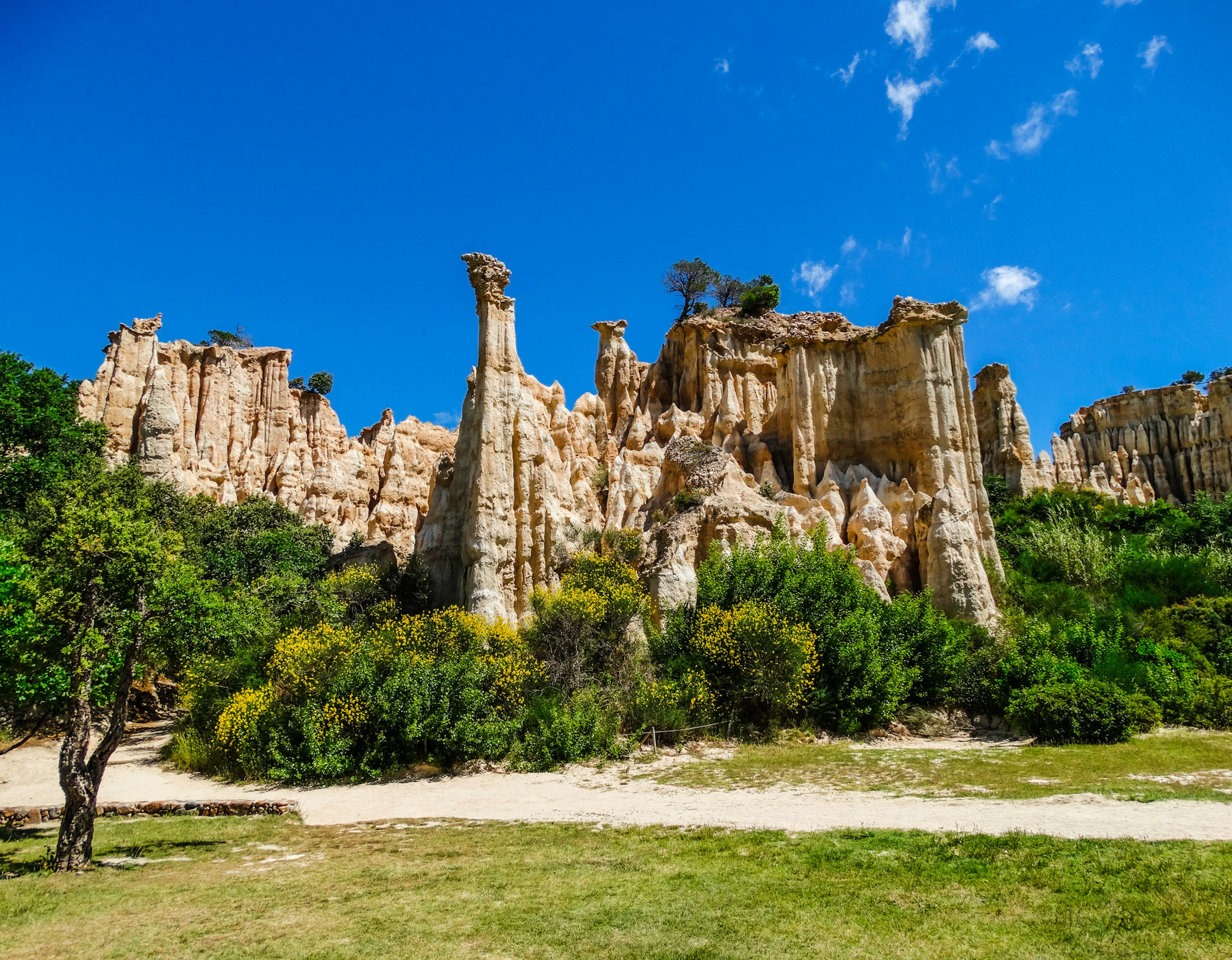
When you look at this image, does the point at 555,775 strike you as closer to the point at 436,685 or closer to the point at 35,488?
the point at 436,685

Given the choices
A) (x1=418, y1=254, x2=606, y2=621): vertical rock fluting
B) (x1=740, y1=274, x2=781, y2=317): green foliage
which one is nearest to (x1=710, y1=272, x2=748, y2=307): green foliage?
(x1=740, y1=274, x2=781, y2=317): green foliage

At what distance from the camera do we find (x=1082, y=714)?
755 inches

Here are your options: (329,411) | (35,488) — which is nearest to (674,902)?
(35,488)

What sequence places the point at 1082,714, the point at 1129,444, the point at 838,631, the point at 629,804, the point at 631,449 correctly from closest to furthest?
the point at 629,804, the point at 1082,714, the point at 838,631, the point at 631,449, the point at 1129,444

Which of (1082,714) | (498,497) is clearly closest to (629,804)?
(1082,714)

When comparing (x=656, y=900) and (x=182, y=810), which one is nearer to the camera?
(x=656, y=900)

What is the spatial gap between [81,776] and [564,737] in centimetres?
1113

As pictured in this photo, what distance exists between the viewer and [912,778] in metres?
15.4

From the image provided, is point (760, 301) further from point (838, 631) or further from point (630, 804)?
point (630, 804)

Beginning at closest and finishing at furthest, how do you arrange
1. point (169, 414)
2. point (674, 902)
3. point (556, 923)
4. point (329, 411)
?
point (556, 923) → point (674, 902) → point (169, 414) → point (329, 411)

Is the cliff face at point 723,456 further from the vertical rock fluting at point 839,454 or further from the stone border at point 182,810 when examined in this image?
the stone border at point 182,810

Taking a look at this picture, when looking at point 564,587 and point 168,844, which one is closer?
point 168,844

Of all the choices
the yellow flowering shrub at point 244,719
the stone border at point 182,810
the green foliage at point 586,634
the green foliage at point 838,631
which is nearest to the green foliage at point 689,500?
the green foliage at point 838,631

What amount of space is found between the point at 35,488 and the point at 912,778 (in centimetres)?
3317
